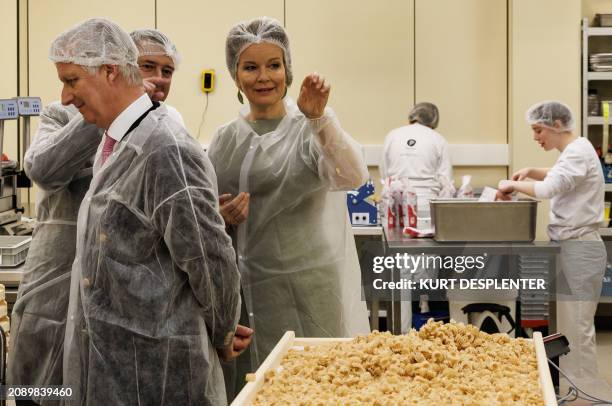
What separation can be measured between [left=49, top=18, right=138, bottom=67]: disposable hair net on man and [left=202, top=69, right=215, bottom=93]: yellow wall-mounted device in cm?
462

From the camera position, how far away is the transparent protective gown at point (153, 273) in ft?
5.60

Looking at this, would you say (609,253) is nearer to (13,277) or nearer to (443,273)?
(443,273)

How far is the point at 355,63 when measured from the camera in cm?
640

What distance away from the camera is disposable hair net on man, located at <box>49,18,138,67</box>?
5.80ft

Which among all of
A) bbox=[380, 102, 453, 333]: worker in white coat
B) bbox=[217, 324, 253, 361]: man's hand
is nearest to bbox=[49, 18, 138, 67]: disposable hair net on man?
bbox=[217, 324, 253, 361]: man's hand

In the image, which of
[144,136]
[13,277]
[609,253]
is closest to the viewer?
[144,136]

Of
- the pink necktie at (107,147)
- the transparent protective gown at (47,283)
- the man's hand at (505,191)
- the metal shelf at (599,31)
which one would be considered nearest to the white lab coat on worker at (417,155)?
the metal shelf at (599,31)

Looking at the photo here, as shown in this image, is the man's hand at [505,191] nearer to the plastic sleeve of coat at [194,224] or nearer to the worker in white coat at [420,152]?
the worker in white coat at [420,152]

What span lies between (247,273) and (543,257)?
2298mm

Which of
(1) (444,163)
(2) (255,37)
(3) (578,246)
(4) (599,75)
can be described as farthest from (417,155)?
(2) (255,37)

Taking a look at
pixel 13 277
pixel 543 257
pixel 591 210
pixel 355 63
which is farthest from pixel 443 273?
pixel 355 63

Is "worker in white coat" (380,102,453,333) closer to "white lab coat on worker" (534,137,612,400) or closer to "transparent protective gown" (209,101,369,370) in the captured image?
"white lab coat on worker" (534,137,612,400)

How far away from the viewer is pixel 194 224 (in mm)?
1704

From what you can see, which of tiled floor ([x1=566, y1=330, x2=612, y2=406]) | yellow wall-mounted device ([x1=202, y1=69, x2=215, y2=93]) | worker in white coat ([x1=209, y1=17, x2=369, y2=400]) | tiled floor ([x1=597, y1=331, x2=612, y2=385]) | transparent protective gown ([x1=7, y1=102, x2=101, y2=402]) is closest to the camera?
transparent protective gown ([x1=7, y1=102, x2=101, y2=402])
